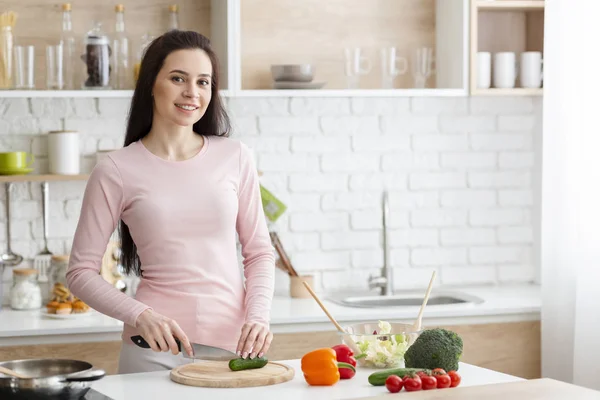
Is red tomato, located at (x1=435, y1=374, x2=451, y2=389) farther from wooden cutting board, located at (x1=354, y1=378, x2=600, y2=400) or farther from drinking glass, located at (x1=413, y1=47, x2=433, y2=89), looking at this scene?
drinking glass, located at (x1=413, y1=47, x2=433, y2=89)

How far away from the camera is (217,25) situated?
13.1 ft

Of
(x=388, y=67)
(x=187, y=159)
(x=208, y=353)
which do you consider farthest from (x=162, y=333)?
(x=388, y=67)

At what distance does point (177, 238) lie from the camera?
104 inches

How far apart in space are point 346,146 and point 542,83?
0.90 metres

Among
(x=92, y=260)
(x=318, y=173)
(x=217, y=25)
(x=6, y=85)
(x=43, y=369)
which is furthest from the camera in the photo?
(x=318, y=173)

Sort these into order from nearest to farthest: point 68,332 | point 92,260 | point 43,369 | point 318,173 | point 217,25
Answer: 1. point 43,369
2. point 92,260
3. point 68,332
4. point 217,25
5. point 318,173

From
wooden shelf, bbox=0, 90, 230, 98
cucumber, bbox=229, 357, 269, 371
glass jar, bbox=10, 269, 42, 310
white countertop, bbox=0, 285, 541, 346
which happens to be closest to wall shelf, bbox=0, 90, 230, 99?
wooden shelf, bbox=0, 90, 230, 98

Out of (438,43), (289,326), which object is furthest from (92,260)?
(438,43)

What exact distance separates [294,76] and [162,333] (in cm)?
175

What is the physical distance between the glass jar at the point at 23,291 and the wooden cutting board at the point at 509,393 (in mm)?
2060

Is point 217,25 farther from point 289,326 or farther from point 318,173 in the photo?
point 289,326

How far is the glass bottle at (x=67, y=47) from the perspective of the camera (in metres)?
3.85

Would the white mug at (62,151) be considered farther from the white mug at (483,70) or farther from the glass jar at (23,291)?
the white mug at (483,70)

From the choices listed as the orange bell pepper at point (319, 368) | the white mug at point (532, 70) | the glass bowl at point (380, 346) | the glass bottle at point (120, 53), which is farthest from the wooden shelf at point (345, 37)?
the orange bell pepper at point (319, 368)
